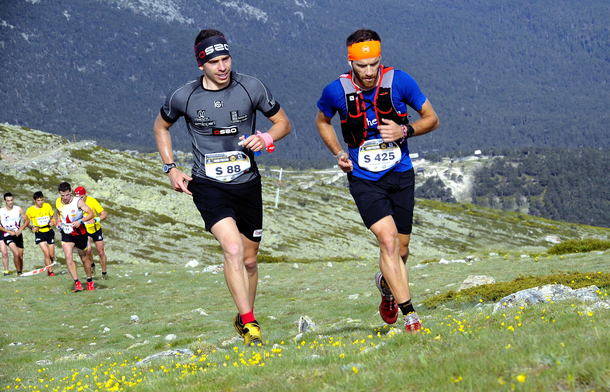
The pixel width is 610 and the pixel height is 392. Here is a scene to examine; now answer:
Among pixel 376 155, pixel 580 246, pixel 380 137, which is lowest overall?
pixel 580 246

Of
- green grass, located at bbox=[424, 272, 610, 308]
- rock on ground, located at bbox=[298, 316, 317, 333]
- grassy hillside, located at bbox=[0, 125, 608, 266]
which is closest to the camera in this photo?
rock on ground, located at bbox=[298, 316, 317, 333]

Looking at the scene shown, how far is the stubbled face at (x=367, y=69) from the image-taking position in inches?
401

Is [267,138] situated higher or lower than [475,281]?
higher

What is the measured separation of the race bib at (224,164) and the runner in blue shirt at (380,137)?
1.49m

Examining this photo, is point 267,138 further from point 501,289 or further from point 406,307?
point 501,289

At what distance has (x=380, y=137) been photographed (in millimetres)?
10609

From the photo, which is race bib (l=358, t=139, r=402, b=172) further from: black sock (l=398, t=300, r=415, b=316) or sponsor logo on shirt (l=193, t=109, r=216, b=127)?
sponsor logo on shirt (l=193, t=109, r=216, b=127)

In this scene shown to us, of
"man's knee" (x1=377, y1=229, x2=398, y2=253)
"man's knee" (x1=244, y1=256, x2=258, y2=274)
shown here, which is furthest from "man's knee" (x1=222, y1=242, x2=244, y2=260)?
"man's knee" (x1=377, y1=229, x2=398, y2=253)

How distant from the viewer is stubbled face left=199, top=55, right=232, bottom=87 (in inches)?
408

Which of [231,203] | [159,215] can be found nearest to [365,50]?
[231,203]

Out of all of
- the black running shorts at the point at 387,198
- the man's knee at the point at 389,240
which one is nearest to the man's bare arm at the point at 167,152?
the black running shorts at the point at 387,198

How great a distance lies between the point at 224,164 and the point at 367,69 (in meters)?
2.52

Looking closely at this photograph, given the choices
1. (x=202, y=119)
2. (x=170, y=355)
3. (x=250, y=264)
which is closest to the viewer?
(x=202, y=119)

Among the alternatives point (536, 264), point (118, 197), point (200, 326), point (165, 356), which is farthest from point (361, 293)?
point (118, 197)
